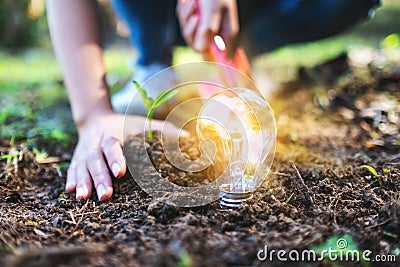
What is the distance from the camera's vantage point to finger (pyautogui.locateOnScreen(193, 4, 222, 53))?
1.75m

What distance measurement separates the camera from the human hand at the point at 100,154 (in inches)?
55.0

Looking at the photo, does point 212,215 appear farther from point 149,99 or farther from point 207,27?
point 207,27

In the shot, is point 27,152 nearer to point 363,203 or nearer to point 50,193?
point 50,193

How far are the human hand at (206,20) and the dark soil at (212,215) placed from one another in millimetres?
517

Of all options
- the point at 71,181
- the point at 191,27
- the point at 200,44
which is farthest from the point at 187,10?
the point at 71,181

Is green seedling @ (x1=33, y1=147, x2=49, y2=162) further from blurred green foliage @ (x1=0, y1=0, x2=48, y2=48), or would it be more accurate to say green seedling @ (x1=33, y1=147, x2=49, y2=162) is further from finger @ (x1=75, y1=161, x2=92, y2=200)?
blurred green foliage @ (x1=0, y1=0, x2=48, y2=48)

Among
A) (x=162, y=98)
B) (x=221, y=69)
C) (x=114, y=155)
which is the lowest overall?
(x=114, y=155)

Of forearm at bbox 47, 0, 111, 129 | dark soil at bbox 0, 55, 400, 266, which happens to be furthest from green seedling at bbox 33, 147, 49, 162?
forearm at bbox 47, 0, 111, 129

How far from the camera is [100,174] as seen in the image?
1.42 m

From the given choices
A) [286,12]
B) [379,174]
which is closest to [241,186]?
[379,174]

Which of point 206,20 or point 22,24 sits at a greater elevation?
point 22,24

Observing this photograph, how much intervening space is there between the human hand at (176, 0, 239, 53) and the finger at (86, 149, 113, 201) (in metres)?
0.63

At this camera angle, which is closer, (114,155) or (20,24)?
(114,155)

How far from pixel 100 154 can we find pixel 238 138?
51 cm
